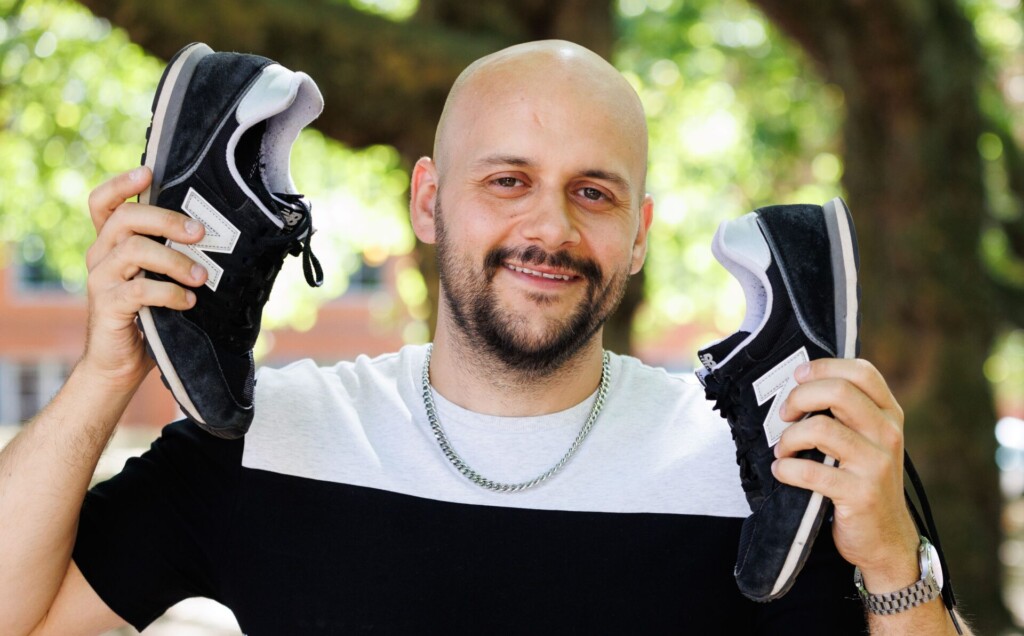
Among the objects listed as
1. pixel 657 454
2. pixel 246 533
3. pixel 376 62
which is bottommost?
pixel 246 533

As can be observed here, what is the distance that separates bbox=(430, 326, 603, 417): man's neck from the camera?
261 centimetres

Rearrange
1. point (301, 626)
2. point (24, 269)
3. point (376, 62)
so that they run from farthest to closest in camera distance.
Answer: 1. point (24, 269)
2. point (376, 62)
3. point (301, 626)

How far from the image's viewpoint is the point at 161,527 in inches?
97.8

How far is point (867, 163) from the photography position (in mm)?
7168

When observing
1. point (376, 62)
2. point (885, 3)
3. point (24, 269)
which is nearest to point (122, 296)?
point (376, 62)

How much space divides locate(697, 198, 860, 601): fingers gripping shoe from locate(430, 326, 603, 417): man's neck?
418 mm

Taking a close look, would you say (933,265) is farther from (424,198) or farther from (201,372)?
(201,372)

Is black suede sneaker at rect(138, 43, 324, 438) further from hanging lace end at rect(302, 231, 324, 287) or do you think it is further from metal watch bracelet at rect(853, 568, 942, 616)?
metal watch bracelet at rect(853, 568, 942, 616)

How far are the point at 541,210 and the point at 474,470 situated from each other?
24.2 inches

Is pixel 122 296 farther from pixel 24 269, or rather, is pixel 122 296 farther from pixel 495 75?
pixel 24 269

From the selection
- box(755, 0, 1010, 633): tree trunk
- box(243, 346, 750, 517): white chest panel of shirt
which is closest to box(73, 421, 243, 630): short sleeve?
box(243, 346, 750, 517): white chest panel of shirt

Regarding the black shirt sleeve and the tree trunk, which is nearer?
the black shirt sleeve

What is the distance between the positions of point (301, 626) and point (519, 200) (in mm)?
1072

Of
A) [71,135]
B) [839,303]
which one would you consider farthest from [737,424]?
[71,135]
